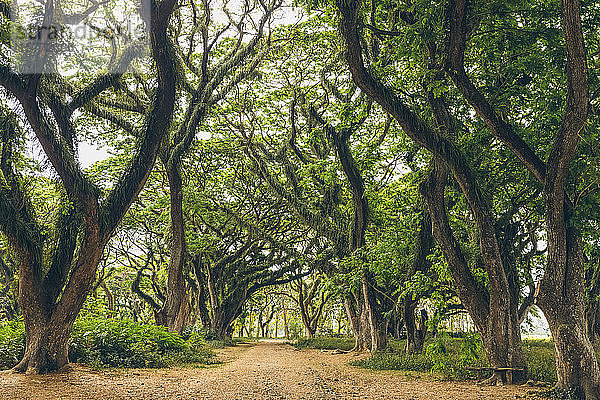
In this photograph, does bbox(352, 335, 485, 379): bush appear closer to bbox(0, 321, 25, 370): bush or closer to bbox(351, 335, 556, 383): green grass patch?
bbox(351, 335, 556, 383): green grass patch

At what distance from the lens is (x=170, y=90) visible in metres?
10.3

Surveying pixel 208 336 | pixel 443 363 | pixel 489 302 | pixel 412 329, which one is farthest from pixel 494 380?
pixel 208 336

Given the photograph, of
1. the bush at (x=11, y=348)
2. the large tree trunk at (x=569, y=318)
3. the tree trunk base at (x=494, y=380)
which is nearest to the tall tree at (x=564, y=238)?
the large tree trunk at (x=569, y=318)

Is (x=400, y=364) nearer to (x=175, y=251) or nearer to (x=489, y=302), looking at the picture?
(x=489, y=302)

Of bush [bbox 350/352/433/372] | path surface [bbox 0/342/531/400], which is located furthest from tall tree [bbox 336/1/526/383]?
bush [bbox 350/352/433/372]

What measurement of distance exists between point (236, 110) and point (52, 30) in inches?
346

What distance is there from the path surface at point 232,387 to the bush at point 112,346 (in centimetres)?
93

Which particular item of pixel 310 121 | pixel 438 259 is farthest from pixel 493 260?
pixel 310 121

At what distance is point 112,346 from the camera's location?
1133 cm

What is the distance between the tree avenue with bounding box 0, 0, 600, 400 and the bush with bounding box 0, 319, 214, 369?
0.87 ft

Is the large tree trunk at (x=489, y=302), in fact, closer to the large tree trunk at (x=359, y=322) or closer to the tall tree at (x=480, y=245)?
the tall tree at (x=480, y=245)

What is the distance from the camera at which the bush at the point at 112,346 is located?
9711mm

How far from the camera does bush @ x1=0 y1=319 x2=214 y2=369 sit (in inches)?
382

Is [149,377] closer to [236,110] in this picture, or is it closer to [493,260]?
[493,260]
